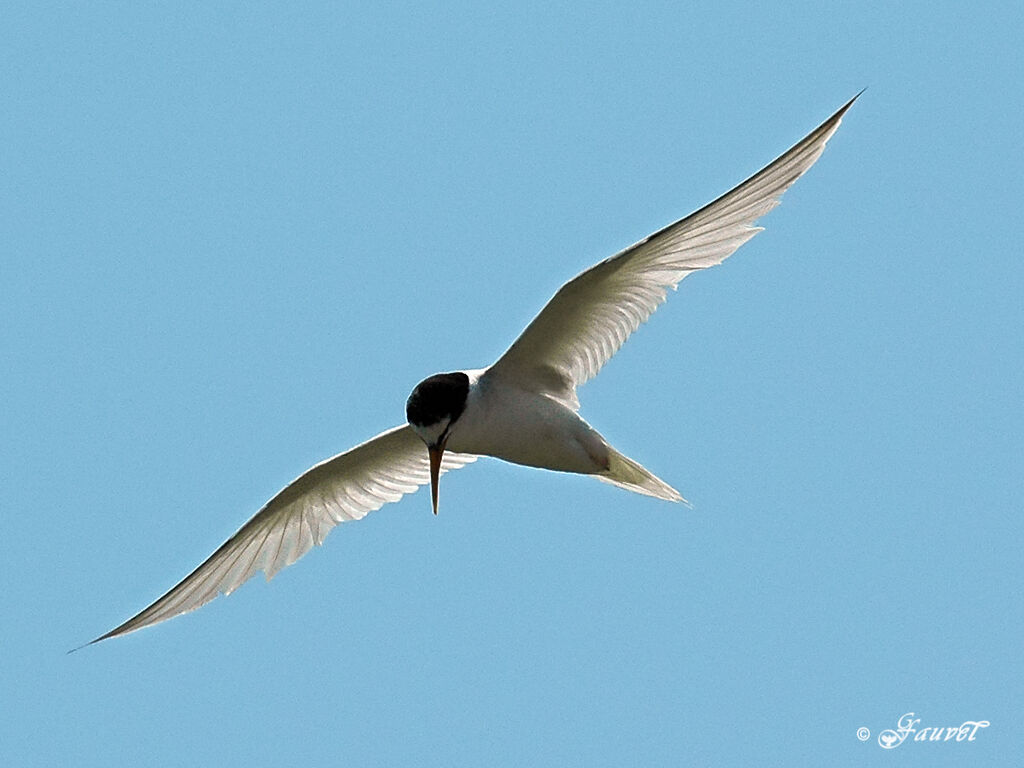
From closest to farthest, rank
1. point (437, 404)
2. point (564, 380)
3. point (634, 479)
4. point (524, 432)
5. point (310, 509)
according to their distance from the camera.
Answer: point (437, 404)
point (524, 432)
point (564, 380)
point (634, 479)
point (310, 509)

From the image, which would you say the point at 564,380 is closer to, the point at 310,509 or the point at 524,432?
the point at 524,432

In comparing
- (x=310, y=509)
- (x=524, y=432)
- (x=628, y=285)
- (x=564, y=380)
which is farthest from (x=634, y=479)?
(x=310, y=509)

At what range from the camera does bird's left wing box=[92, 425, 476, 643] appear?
11.6 m

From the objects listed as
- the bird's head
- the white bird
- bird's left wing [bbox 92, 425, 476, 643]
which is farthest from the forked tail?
bird's left wing [bbox 92, 425, 476, 643]

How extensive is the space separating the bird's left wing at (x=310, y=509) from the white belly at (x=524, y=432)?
41.0 inches

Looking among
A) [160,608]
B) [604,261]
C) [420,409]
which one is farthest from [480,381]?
[160,608]

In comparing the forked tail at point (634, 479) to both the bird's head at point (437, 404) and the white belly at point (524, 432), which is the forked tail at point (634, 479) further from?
the bird's head at point (437, 404)

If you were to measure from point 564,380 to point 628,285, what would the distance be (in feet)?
2.56

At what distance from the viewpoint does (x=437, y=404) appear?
1020cm

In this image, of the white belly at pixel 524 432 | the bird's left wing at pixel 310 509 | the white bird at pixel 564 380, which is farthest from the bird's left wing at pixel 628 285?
the bird's left wing at pixel 310 509

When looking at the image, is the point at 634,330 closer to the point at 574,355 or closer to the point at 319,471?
the point at 574,355

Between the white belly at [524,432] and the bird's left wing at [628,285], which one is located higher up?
the bird's left wing at [628,285]

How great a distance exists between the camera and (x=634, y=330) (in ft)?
34.9

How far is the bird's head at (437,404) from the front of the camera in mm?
10180
